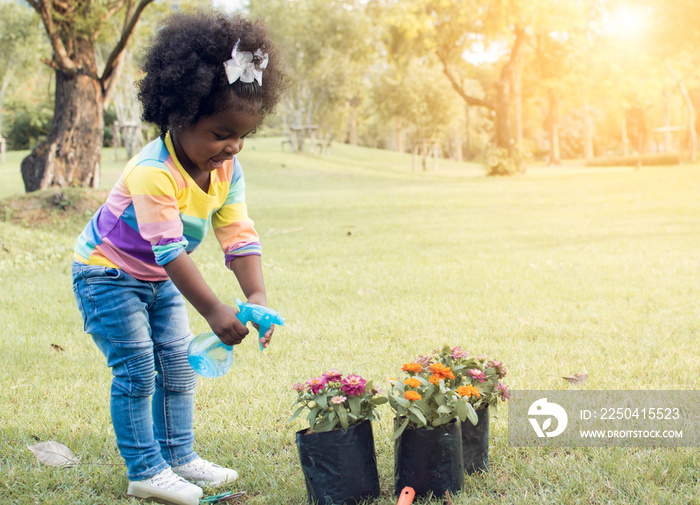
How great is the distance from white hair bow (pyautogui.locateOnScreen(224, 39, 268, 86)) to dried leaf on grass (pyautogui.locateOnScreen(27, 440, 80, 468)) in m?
→ 1.71

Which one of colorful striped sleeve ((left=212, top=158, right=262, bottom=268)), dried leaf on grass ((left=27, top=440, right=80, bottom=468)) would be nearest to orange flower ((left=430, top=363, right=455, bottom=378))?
colorful striped sleeve ((left=212, top=158, right=262, bottom=268))

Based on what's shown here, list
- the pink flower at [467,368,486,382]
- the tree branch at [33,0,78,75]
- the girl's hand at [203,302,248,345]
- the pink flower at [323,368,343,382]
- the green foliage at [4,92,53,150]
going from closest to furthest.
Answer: the girl's hand at [203,302,248,345]
the pink flower at [323,368,343,382]
the pink flower at [467,368,486,382]
the tree branch at [33,0,78,75]
the green foliage at [4,92,53,150]

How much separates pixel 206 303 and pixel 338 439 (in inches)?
25.4

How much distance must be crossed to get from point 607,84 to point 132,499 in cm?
3270

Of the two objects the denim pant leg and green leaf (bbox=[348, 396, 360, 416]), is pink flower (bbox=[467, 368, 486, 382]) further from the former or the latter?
the denim pant leg

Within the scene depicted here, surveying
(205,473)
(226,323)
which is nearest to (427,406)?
(226,323)

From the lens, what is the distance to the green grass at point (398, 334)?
247cm

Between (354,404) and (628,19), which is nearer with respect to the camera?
(354,404)

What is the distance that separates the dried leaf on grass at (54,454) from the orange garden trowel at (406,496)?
140 cm

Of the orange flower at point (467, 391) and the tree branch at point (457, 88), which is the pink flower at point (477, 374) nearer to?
the orange flower at point (467, 391)

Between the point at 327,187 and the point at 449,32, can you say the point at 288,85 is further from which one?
the point at 449,32

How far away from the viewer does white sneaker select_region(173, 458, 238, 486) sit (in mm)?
2494

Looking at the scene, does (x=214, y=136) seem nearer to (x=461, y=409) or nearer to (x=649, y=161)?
(x=461, y=409)

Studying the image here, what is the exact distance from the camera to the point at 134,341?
233 cm
